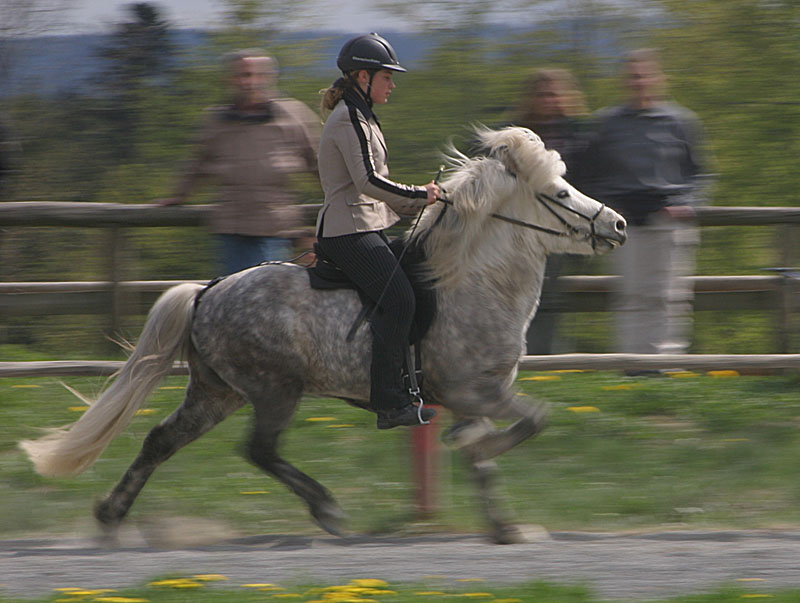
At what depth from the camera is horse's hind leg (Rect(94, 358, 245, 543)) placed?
6.07 metres

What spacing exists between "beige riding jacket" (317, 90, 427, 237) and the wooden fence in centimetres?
244

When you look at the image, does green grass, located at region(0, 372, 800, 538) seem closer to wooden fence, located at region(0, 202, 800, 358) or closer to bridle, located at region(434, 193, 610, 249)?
wooden fence, located at region(0, 202, 800, 358)

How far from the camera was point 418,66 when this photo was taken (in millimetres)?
10602

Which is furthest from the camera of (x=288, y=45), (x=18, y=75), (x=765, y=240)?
(x=18, y=75)

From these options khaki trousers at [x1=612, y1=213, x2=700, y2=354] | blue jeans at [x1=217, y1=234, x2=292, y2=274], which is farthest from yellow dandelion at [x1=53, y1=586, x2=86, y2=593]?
khaki trousers at [x1=612, y1=213, x2=700, y2=354]

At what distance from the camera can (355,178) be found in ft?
18.6

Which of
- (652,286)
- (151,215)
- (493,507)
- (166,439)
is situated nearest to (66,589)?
(166,439)

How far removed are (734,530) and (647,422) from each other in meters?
1.60

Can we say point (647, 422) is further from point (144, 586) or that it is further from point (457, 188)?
point (144, 586)

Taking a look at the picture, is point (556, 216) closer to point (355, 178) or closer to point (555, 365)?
point (355, 178)

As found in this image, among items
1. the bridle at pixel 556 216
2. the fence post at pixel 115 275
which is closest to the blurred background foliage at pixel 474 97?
the fence post at pixel 115 275

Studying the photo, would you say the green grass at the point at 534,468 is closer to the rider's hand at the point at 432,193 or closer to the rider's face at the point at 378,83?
the rider's hand at the point at 432,193

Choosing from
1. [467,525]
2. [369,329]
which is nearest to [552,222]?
[369,329]

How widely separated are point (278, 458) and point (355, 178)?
1.36 m
